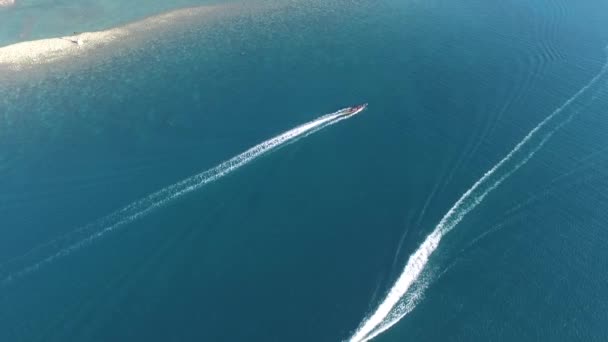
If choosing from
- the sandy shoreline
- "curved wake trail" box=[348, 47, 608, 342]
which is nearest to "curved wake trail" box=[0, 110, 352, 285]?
"curved wake trail" box=[348, 47, 608, 342]

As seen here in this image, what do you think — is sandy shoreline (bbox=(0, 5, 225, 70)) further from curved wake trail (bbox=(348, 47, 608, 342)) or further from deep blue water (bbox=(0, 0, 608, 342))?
curved wake trail (bbox=(348, 47, 608, 342))

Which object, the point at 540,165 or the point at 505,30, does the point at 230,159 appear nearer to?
the point at 540,165

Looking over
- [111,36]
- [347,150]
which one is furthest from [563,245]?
[111,36]

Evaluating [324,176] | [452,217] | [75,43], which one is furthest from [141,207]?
[75,43]

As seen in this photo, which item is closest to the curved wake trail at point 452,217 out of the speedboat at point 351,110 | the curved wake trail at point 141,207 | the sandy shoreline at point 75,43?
the speedboat at point 351,110

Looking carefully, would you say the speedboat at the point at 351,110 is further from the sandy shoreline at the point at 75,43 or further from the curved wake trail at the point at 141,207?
the sandy shoreline at the point at 75,43

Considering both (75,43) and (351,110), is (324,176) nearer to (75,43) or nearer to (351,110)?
(351,110)
